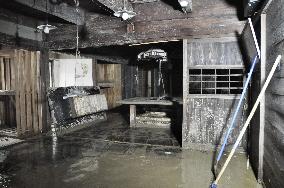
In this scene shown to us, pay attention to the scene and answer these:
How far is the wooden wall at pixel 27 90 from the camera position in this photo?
7.97 meters

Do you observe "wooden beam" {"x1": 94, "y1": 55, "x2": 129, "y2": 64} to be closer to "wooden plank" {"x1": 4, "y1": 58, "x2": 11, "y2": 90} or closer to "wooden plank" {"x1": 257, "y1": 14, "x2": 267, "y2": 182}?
"wooden plank" {"x1": 4, "y1": 58, "x2": 11, "y2": 90}

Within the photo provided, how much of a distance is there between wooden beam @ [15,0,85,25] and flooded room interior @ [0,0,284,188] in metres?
0.03

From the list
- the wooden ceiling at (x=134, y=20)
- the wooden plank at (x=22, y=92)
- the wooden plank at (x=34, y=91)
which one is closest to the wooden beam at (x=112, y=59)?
Answer: the wooden ceiling at (x=134, y=20)

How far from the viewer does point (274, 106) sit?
3846 mm

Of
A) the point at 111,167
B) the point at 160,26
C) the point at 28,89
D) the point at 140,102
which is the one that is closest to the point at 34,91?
the point at 28,89

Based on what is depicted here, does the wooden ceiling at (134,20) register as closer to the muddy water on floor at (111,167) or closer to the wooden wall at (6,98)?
the wooden wall at (6,98)

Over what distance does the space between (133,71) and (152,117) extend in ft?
23.2

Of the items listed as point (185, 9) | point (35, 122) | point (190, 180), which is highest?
point (185, 9)

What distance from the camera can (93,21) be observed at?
8.19 metres

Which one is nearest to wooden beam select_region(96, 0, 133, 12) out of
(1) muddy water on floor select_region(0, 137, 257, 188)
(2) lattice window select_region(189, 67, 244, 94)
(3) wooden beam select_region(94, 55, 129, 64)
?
(2) lattice window select_region(189, 67, 244, 94)

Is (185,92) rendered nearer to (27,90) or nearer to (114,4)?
(114,4)

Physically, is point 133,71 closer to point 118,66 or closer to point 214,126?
point 118,66

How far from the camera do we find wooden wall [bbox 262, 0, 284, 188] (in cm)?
345

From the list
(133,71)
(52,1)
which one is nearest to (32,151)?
(52,1)
